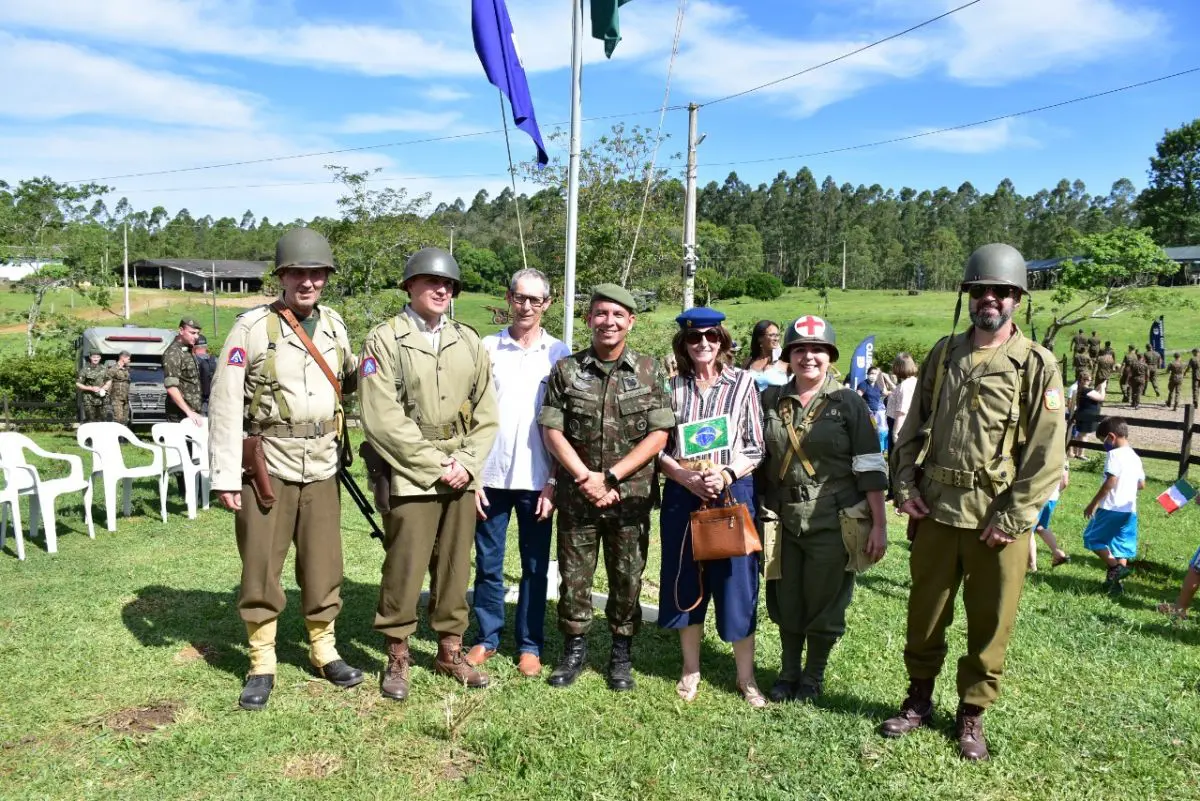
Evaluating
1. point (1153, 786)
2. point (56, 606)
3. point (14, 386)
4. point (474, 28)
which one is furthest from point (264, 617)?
point (14, 386)

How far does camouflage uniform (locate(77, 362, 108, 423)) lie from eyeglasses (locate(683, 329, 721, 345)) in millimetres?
14213

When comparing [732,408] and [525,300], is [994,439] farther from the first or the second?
[525,300]

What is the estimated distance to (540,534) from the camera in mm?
4484

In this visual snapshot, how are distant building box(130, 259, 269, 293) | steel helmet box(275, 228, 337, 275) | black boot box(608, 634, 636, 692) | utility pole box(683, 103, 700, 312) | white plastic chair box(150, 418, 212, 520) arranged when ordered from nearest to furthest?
steel helmet box(275, 228, 337, 275)
black boot box(608, 634, 636, 692)
white plastic chair box(150, 418, 212, 520)
utility pole box(683, 103, 700, 312)
distant building box(130, 259, 269, 293)

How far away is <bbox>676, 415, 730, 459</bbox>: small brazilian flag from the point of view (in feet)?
13.2

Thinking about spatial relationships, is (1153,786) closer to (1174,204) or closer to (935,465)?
(935,465)

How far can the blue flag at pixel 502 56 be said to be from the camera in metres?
5.13

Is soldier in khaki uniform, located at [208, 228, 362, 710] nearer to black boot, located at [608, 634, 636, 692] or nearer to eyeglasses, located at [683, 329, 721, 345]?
black boot, located at [608, 634, 636, 692]

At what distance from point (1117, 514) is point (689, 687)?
4463 millimetres

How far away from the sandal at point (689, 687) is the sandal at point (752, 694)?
0.22 m

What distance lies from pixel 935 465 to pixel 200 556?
5715 mm

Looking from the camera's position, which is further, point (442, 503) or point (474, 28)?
point (474, 28)

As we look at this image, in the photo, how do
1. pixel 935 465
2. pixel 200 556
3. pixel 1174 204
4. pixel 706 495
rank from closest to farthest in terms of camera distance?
pixel 935 465, pixel 706 495, pixel 200 556, pixel 1174 204

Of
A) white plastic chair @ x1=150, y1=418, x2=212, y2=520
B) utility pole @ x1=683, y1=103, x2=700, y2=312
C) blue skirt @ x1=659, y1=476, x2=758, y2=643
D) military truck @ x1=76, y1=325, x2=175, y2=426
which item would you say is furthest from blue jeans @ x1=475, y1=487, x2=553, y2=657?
military truck @ x1=76, y1=325, x2=175, y2=426
